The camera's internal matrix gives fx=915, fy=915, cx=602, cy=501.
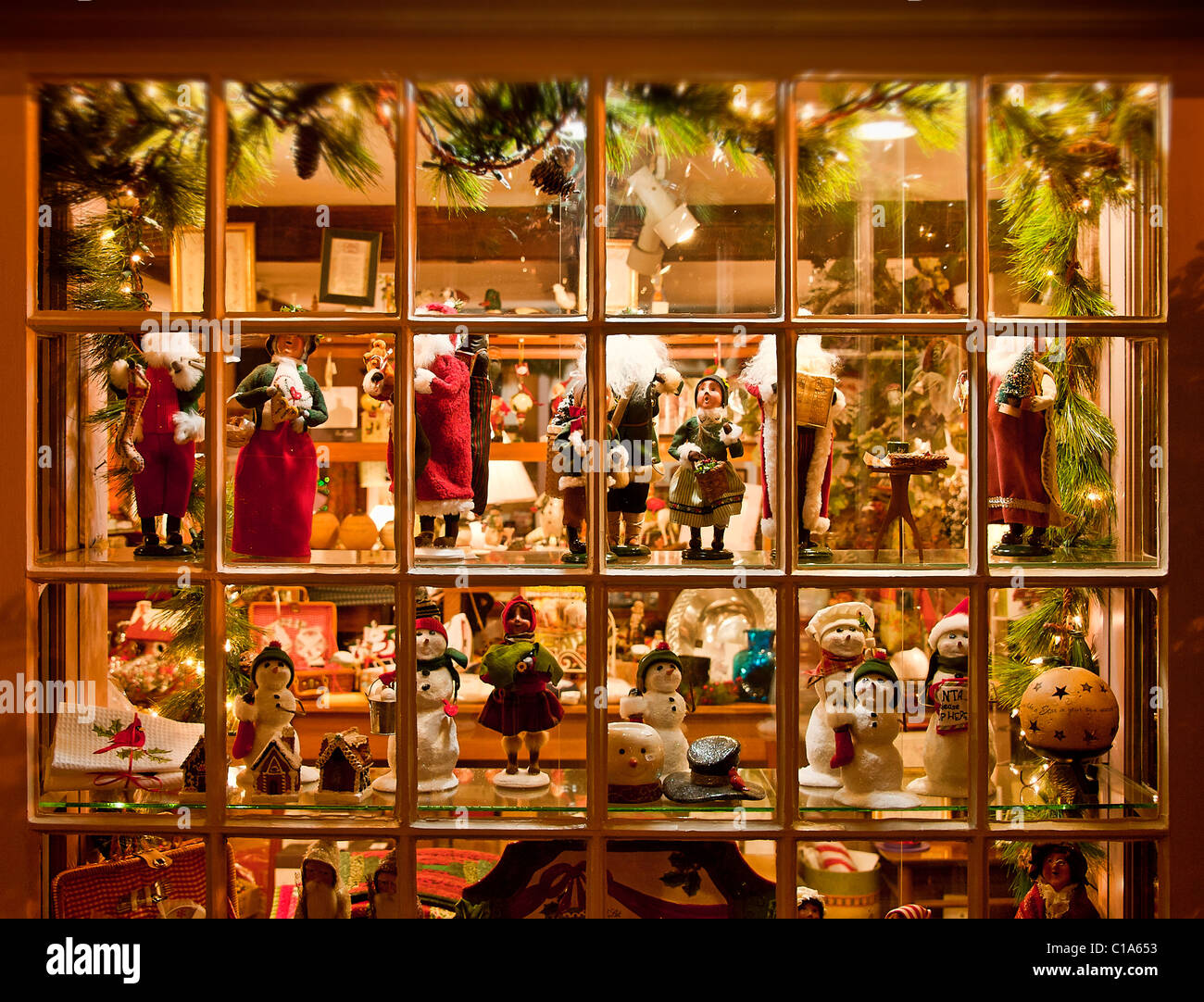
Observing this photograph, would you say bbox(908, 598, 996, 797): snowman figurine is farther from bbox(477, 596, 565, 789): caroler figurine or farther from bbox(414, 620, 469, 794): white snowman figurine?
bbox(414, 620, 469, 794): white snowman figurine

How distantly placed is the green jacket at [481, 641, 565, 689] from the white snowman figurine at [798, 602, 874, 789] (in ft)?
1.62

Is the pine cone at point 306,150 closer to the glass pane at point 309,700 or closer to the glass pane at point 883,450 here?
the glass pane at point 309,700

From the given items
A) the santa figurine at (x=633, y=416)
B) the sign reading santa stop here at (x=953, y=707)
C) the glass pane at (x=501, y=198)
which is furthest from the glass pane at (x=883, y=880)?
the glass pane at (x=501, y=198)

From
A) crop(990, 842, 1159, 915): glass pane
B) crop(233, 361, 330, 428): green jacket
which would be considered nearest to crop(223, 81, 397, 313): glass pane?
crop(233, 361, 330, 428): green jacket

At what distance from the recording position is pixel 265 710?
170cm

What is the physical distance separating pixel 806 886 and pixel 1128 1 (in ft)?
5.37

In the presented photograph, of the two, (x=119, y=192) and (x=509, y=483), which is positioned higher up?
(x=119, y=192)

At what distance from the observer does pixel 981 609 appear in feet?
5.16

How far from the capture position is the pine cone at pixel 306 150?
1.65 m

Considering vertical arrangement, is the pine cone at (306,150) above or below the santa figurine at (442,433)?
above

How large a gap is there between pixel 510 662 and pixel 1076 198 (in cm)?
136

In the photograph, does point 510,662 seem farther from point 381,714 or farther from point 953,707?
point 953,707

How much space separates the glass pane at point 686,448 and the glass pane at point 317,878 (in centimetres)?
71

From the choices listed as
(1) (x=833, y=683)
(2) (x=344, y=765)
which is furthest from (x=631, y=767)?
(2) (x=344, y=765)
